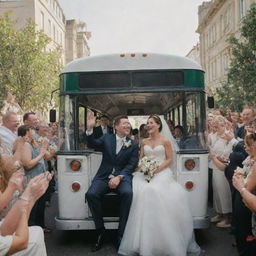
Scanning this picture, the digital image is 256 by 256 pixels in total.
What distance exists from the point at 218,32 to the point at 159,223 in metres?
45.9

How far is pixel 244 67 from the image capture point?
20.5 metres

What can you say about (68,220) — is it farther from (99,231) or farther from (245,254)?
(245,254)

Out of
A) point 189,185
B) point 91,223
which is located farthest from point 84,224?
point 189,185

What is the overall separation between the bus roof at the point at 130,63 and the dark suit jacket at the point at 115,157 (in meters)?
1.08

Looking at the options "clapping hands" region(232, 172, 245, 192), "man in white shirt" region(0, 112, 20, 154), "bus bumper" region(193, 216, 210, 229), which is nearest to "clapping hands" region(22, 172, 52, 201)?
"clapping hands" region(232, 172, 245, 192)

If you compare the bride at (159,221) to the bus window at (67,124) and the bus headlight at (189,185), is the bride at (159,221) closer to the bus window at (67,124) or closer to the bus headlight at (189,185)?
the bus headlight at (189,185)

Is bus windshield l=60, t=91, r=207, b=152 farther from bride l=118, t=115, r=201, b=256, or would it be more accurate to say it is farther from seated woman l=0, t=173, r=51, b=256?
seated woman l=0, t=173, r=51, b=256

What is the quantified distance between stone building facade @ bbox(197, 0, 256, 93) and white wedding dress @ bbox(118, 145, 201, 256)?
32819 millimetres

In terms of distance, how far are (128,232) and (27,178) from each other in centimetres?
187

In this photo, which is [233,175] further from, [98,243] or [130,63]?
[130,63]

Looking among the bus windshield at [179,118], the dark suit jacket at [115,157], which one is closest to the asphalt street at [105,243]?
the dark suit jacket at [115,157]

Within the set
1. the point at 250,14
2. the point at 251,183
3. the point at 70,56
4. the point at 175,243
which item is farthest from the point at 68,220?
the point at 70,56

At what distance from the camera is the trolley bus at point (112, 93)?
652 cm

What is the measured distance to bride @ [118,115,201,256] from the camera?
226 inches
